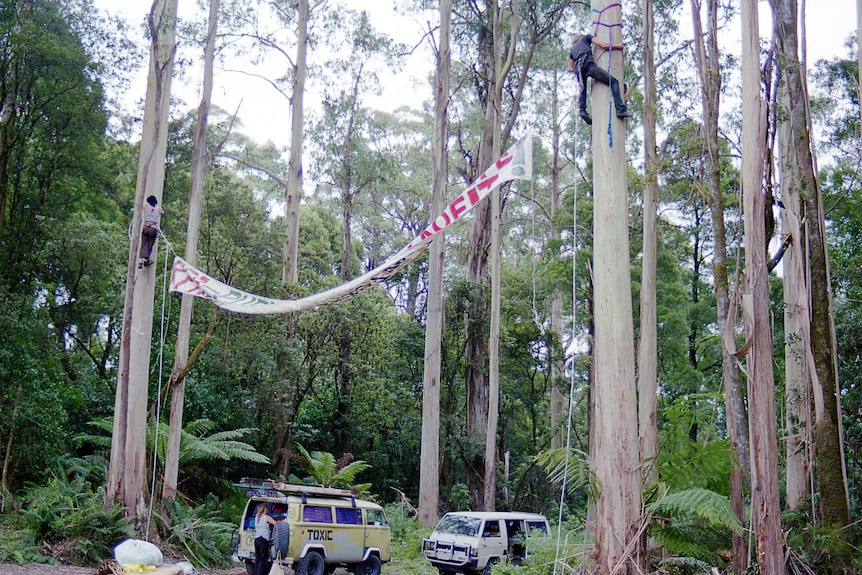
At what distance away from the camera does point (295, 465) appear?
23.5 metres

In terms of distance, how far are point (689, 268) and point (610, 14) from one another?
22.4 m

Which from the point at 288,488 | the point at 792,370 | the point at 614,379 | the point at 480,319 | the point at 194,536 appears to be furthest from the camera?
the point at 480,319

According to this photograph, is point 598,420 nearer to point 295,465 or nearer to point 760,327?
point 760,327

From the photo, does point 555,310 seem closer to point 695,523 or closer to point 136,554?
point 695,523

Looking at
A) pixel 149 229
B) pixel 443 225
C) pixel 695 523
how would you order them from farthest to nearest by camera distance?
pixel 149 229
pixel 443 225
pixel 695 523

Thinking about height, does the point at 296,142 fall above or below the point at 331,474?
above

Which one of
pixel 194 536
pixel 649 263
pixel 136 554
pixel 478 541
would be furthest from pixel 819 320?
pixel 194 536

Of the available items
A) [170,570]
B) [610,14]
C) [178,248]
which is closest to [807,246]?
→ [610,14]

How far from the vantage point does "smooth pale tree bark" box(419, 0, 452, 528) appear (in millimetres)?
21531

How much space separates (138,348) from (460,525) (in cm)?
661

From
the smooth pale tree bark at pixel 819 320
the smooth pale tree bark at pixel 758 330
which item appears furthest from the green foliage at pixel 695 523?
the smooth pale tree bark at pixel 819 320

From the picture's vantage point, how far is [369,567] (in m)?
13.8

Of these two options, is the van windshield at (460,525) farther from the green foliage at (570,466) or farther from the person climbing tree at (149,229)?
the green foliage at (570,466)

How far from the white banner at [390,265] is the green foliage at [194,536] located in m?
5.00
